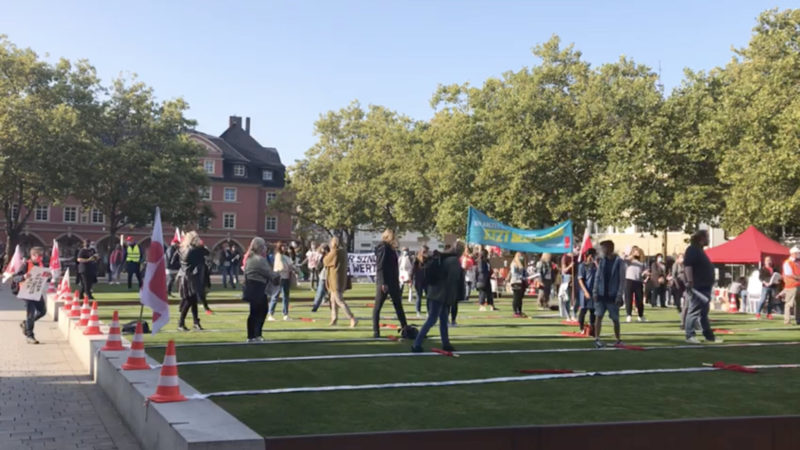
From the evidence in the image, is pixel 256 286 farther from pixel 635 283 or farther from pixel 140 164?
pixel 140 164

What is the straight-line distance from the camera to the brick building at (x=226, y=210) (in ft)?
268

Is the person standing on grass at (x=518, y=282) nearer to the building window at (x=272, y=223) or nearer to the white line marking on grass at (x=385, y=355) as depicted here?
the white line marking on grass at (x=385, y=355)

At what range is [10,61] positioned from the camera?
5338 centimetres

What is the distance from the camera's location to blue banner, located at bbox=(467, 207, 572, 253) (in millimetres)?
22734

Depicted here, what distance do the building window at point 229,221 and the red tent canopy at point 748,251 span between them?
65.4 m

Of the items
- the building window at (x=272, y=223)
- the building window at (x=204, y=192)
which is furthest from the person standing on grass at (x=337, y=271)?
the building window at (x=272, y=223)

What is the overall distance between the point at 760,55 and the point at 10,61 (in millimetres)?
44318

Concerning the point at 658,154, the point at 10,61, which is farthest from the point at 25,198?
the point at 658,154

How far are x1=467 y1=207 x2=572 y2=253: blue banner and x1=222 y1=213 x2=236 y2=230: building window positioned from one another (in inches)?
2689

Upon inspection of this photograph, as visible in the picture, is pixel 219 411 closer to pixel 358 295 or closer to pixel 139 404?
pixel 139 404

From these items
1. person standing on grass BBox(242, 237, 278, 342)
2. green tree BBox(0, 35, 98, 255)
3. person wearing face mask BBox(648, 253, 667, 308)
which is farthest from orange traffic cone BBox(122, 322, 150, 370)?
green tree BBox(0, 35, 98, 255)

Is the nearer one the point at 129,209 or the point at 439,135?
the point at 129,209

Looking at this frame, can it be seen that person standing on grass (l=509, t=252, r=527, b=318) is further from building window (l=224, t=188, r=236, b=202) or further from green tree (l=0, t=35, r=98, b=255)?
building window (l=224, t=188, r=236, b=202)

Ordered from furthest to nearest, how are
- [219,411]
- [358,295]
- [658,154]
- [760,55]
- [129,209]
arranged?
[129,209]
[760,55]
[658,154]
[358,295]
[219,411]
